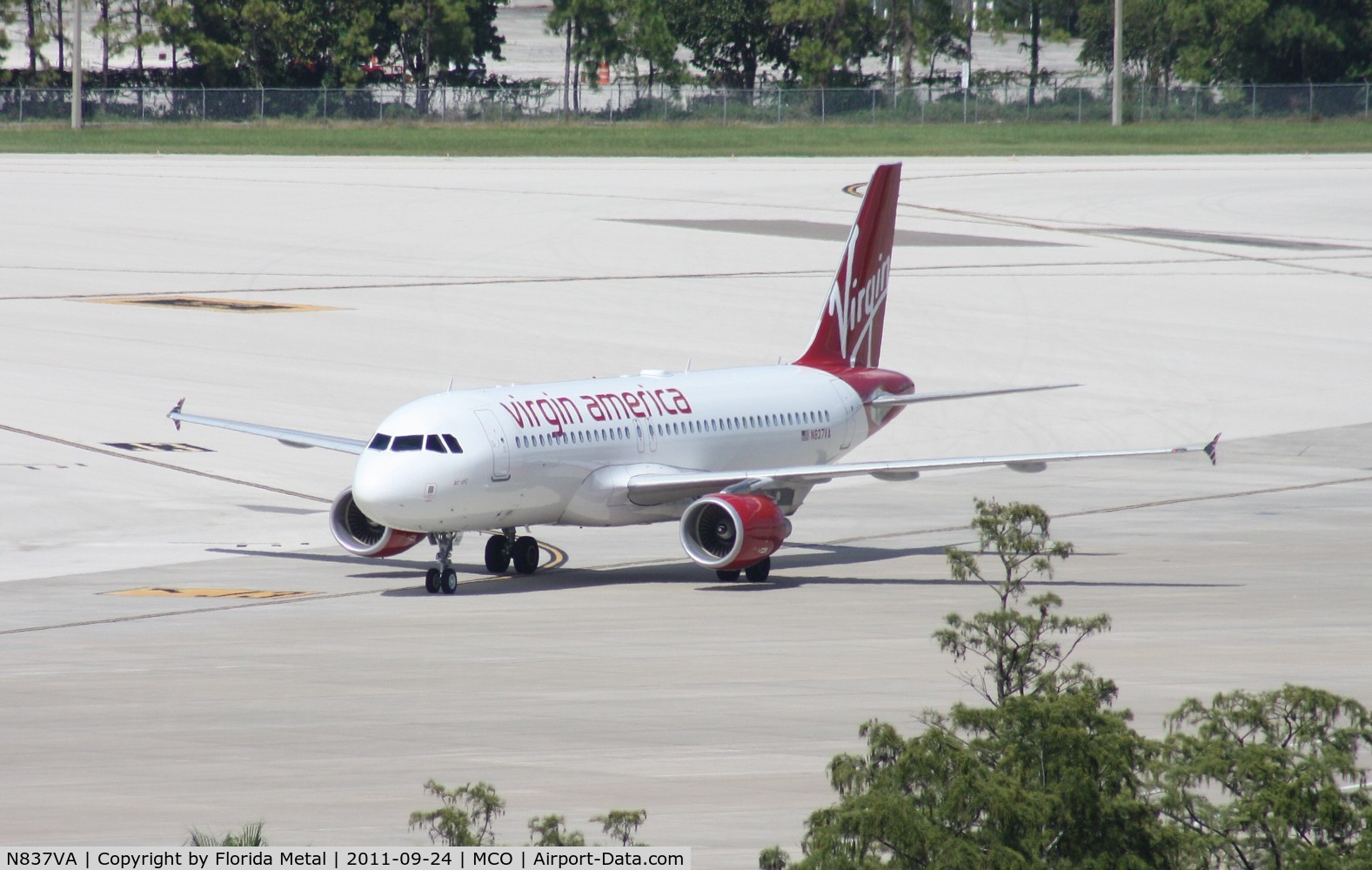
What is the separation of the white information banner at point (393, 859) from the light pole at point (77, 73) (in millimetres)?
111088

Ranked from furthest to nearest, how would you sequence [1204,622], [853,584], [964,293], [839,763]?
[964,293], [853,584], [1204,622], [839,763]

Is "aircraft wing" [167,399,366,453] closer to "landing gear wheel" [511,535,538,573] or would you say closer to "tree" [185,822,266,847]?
"landing gear wheel" [511,535,538,573]

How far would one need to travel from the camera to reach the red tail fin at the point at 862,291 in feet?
153

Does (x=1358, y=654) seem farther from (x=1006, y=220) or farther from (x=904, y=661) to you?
(x=1006, y=220)

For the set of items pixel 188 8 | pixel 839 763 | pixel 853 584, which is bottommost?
pixel 853 584

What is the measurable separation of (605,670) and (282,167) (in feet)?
282

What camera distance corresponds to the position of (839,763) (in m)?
14.0

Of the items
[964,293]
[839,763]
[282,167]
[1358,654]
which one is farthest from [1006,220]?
[839,763]

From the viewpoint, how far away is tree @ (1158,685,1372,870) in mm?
13734

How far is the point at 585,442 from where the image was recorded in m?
38.5

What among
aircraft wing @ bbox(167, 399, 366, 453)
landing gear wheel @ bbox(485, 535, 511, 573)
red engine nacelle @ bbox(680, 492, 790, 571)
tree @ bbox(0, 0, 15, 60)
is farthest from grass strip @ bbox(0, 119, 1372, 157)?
red engine nacelle @ bbox(680, 492, 790, 571)

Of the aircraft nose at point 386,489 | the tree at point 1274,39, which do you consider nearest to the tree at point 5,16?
the tree at point 1274,39

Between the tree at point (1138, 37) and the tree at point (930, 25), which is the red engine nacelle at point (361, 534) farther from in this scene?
the tree at point (1138, 37)

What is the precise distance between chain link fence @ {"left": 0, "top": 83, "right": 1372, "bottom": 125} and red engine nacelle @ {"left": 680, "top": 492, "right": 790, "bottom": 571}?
11016 cm
